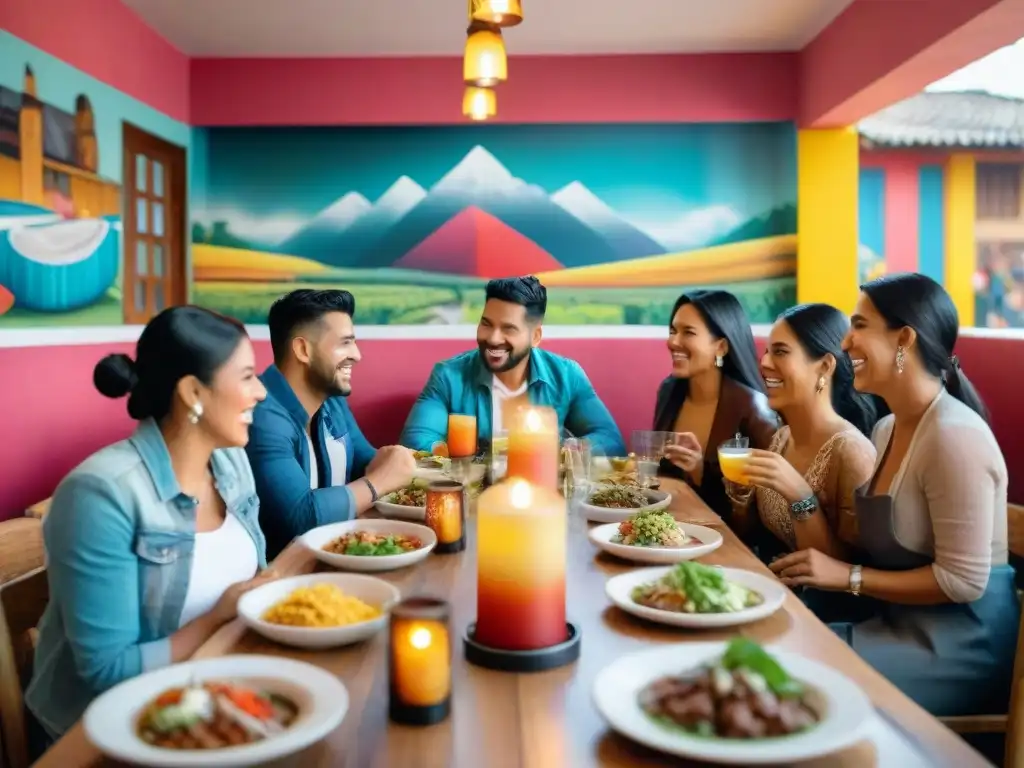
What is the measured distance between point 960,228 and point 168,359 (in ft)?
25.2

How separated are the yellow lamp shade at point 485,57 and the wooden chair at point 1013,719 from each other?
1827mm

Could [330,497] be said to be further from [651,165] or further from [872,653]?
[651,165]

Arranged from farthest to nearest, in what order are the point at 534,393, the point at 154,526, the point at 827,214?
1. the point at 827,214
2. the point at 534,393
3. the point at 154,526

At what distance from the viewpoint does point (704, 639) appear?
141cm

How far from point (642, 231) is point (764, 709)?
13.7 feet

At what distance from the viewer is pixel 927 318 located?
211cm

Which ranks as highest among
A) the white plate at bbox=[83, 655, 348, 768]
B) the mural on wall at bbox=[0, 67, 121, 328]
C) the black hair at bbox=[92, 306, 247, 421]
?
the mural on wall at bbox=[0, 67, 121, 328]

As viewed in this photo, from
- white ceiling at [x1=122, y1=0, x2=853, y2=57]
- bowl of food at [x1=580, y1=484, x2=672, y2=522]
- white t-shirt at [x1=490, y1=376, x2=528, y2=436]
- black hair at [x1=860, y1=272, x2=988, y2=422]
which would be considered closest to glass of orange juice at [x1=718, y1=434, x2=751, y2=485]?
bowl of food at [x1=580, y1=484, x2=672, y2=522]

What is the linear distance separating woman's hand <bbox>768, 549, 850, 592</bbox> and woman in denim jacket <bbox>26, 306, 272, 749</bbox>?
3.91ft

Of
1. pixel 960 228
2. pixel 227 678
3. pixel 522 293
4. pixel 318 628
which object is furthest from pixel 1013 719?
pixel 960 228

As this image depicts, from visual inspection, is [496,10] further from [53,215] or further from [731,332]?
[53,215]

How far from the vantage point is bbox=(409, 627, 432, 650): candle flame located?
1.10 meters

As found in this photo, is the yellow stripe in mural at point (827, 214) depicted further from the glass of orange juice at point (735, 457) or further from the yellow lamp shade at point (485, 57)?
the glass of orange juice at point (735, 457)

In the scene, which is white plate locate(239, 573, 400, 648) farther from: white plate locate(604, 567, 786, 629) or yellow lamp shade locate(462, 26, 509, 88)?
yellow lamp shade locate(462, 26, 509, 88)
